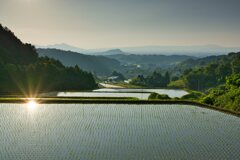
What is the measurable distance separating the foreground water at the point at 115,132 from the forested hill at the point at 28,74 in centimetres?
2567

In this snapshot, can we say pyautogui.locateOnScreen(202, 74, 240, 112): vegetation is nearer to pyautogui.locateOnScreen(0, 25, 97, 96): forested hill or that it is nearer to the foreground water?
the foreground water

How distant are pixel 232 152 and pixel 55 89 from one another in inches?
1892

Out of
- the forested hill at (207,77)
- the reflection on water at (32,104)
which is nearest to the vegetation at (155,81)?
the forested hill at (207,77)

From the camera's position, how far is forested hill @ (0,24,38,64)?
220 feet

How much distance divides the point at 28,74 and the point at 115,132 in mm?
40466

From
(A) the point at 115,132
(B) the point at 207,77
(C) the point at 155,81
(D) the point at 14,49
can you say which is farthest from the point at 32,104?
(B) the point at 207,77

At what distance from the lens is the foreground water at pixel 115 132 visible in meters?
14.9

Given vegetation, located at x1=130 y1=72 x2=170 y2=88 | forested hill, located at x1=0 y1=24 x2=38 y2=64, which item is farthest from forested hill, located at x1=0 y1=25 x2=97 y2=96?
vegetation, located at x1=130 y1=72 x2=170 y2=88

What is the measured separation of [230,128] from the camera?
20453mm

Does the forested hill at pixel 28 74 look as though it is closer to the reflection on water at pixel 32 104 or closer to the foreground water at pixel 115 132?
the reflection on water at pixel 32 104

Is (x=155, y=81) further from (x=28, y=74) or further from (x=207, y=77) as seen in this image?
(x=28, y=74)

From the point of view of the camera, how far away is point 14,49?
72.9 metres

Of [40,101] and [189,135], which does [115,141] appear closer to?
[189,135]

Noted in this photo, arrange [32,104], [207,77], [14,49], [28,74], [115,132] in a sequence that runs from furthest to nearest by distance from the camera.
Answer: [207,77]
[14,49]
[28,74]
[32,104]
[115,132]
